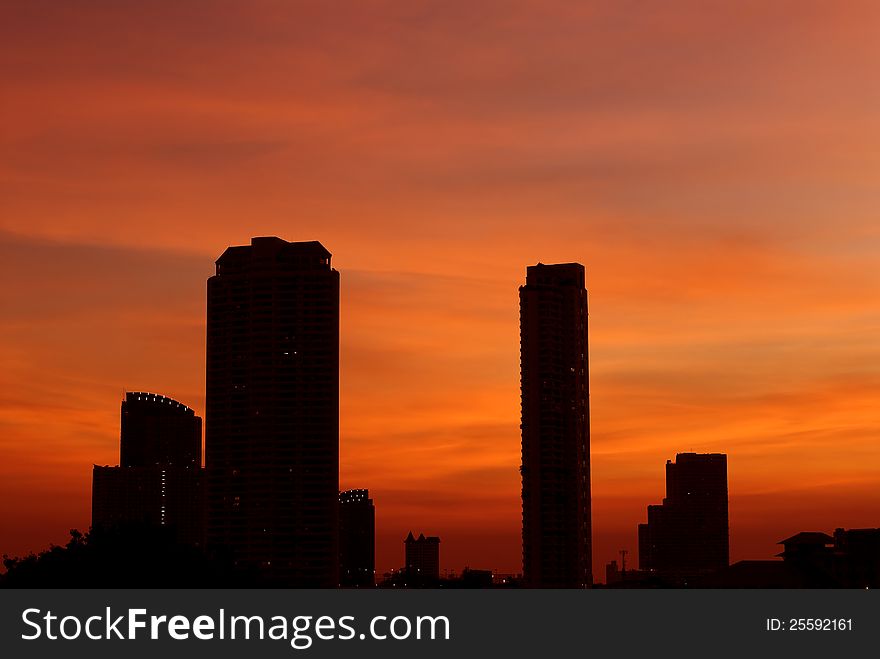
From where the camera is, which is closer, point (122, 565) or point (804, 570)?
point (122, 565)

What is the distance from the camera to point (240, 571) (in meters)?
97.0

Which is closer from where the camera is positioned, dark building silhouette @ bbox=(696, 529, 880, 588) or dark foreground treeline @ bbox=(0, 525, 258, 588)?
dark foreground treeline @ bbox=(0, 525, 258, 588)

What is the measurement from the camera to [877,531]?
7008 inches

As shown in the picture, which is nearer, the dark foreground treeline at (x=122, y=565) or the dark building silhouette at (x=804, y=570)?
the dark foreground treeline at (x=122, y=565)
